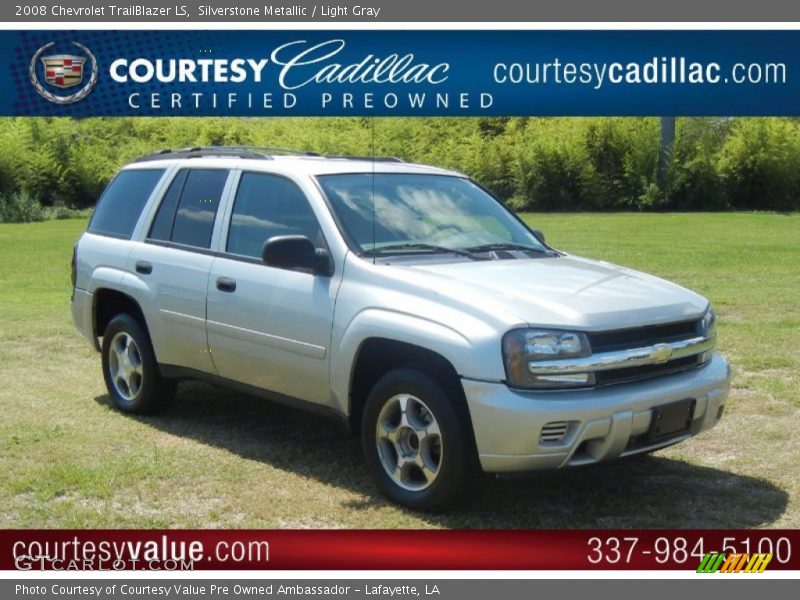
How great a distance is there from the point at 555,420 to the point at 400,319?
98 cm

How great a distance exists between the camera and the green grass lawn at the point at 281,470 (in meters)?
5.23

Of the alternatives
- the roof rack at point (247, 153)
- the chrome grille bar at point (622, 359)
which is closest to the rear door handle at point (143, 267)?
the roof rack at point (247, 153)

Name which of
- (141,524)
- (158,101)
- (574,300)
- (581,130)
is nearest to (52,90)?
(158,101)

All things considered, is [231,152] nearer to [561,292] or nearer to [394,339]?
[394,339]

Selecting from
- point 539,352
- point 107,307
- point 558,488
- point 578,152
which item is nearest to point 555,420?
point 539,352

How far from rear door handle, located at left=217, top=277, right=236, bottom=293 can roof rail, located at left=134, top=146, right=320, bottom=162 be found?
0.86m

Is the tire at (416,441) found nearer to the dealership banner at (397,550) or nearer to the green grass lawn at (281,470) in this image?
the green grass lawn at (281,470)

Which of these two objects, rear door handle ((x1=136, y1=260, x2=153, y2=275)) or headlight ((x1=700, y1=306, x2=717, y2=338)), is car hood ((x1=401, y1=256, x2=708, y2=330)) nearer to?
headlight ((x1=700, y1=306, x2=717, y2=338))

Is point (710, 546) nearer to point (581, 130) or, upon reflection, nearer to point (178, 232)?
point (178, 232)

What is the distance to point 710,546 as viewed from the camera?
15.3 feet

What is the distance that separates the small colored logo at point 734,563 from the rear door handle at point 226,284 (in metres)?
3.19

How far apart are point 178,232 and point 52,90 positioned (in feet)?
4.34

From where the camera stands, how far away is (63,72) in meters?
5.93

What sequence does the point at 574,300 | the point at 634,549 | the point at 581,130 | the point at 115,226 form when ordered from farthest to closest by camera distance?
the point at 581,130, the point at 115,226, the point at 574,300, the point at 634,549
